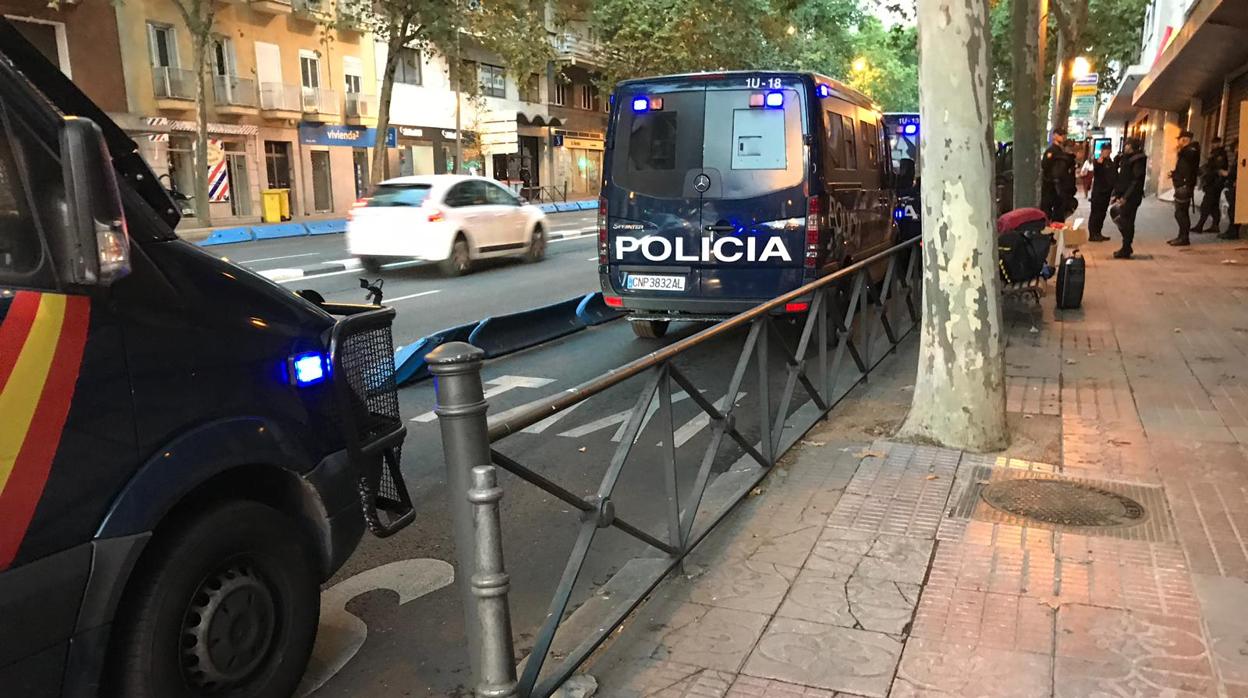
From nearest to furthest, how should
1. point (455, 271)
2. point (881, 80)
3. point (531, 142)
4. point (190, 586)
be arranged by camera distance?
point (190, 586)
point (455, 271)
point (531, 142)
point (881, 80)

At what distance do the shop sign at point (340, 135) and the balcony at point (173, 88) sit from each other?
4.34 meters

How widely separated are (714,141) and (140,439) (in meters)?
5.77

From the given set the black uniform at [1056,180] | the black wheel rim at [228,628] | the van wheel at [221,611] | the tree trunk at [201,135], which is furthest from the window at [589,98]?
the black wheel rim at [228,628]

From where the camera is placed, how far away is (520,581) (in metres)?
3.90

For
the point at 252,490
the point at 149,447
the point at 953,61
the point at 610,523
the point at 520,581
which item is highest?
the point at 953,61

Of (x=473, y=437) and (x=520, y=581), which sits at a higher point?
(x=473, y=437)

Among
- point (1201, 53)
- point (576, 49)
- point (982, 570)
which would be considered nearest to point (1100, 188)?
point (1201, 53)

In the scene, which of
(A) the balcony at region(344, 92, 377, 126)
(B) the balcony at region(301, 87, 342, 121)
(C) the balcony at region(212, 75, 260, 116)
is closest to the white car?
(C) the balcony at region(212, 75, 260, 116)

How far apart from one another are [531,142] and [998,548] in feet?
134

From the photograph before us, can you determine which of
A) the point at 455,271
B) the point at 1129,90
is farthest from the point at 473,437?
the point at 1129,90

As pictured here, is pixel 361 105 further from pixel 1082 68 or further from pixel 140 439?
pixel 140 439

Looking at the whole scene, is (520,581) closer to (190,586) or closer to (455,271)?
(190,586)

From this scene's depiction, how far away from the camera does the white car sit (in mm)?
13859

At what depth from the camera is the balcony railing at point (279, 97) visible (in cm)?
2873
